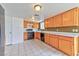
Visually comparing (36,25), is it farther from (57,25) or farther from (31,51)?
(31,51)

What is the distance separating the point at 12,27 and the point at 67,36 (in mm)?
4417

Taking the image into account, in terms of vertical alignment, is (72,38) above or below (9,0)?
below

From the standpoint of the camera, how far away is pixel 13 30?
25.9 feet

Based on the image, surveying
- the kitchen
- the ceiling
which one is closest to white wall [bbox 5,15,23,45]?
the kitchen

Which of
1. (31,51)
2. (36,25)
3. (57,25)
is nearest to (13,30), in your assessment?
(31,51)

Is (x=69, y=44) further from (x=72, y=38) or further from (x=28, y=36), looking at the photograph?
(x=28, y=36)

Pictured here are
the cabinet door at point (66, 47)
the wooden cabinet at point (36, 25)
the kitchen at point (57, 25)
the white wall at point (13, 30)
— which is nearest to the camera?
the kitchen at point (57, 25)

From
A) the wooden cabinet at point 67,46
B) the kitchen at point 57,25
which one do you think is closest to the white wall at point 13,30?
the kitchen at point 57,25

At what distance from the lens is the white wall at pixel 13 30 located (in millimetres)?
7335

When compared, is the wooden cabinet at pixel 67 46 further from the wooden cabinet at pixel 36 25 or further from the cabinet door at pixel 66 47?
the wooden cabinet at pixel 36 25

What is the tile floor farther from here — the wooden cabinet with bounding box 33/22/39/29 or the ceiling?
the wooden cabinet with bounding box 33/22/39/29

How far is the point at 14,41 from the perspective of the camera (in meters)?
7.96

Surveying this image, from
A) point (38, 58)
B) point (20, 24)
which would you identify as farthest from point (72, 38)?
point (20, 24)

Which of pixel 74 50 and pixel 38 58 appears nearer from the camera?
pixel 38 58
